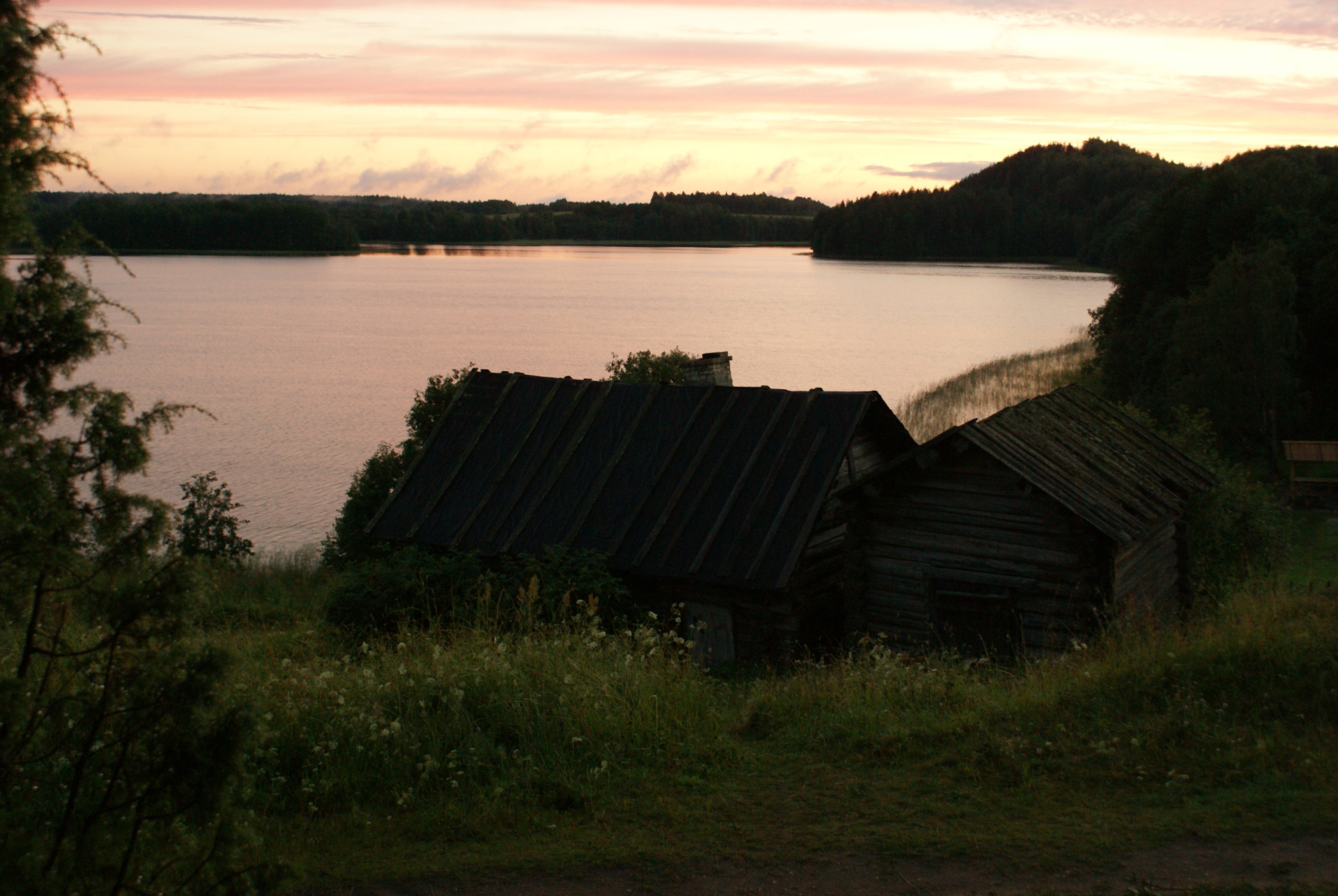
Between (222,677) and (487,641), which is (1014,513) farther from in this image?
(222,677)

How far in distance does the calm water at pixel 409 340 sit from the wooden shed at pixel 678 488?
44.8 feet

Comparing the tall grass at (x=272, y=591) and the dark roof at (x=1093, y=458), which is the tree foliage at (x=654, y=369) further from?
the dark roof at (x=1093, y=458)

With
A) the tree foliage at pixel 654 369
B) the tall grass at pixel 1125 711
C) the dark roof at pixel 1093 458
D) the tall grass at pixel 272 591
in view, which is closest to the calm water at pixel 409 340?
the tall grass at pixel 272 591

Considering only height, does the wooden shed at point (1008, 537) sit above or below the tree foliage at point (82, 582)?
below

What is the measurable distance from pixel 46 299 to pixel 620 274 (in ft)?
593

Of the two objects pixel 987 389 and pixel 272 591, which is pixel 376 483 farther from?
pixel 987 389

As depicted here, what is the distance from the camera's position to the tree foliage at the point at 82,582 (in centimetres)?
448

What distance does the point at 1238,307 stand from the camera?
37.9m

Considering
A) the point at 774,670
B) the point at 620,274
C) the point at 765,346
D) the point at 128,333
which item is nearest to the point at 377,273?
the point at 620,274

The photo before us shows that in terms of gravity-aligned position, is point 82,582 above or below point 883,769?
above

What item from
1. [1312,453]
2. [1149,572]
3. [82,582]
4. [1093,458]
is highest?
[82,582]

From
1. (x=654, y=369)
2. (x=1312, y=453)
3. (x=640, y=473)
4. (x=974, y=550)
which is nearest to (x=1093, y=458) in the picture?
(x=974, y=550)

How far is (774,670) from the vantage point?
1492 centimetres

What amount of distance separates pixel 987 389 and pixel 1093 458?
119 ft
